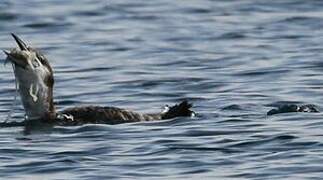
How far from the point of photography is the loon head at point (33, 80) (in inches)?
658

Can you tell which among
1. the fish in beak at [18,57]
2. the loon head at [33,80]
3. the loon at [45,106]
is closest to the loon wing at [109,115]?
the loon at [45,106]

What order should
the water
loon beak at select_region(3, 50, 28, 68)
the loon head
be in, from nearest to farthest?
the water < loon beak at select_region(3, 50, 28, 68) < the loon head

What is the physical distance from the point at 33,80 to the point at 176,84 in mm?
3557

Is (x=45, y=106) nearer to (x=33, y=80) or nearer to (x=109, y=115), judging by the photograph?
(x=33, y=80)

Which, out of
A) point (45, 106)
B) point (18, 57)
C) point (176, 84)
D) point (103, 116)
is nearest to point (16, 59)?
point (18, 57)

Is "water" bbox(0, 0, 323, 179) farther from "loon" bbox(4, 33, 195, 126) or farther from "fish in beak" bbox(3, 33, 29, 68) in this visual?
"fish in beak" bbox(3, 33, 29, 68)

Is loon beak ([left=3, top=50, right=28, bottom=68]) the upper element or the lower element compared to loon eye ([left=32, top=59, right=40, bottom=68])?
upper

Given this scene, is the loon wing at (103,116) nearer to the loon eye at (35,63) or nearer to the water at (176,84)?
the water at (176,84)

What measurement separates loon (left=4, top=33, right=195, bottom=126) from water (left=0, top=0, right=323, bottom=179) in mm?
194

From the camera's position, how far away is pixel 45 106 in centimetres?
1736

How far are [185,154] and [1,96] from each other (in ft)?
17.5

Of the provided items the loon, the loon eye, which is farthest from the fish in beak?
the loon eye

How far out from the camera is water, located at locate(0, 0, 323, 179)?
14.3 meters

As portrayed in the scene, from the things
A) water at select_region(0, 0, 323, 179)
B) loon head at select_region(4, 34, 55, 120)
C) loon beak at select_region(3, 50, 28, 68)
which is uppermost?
loon beak at select_region(3, 50, 28, 68)
